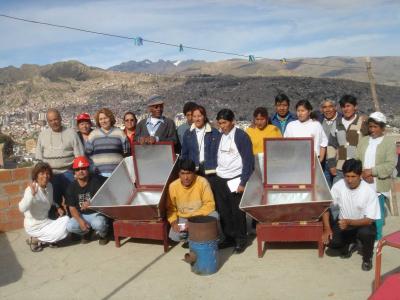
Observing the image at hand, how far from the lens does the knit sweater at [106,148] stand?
5.78 meters

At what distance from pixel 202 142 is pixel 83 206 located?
1.67 metres

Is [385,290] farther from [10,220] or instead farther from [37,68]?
[37,68]

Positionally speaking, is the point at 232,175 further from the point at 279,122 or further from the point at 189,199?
the point at 279,122

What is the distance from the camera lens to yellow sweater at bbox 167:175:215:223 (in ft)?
16.3

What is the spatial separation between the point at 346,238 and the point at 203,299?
1.68 metres

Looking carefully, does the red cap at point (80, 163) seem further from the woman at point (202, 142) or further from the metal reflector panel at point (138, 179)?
the woman at point (202, 142)

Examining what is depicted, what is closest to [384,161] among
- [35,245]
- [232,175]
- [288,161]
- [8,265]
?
[288,161]

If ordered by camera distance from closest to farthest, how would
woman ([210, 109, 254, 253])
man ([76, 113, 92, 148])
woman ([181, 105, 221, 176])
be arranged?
woman ([210, 109, 254, 253]), woman ([181, 105, 221, 176]), man ([76, 113, 92, 148])

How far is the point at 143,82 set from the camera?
4584cm

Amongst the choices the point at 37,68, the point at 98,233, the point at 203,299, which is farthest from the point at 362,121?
the point at 37,68

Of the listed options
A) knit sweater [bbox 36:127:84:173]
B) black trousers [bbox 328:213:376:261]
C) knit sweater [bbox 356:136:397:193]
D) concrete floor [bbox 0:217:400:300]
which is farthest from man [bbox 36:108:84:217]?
knit sweater [bbox 356:136:397:193]

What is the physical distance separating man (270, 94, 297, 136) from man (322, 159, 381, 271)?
1.46 meters

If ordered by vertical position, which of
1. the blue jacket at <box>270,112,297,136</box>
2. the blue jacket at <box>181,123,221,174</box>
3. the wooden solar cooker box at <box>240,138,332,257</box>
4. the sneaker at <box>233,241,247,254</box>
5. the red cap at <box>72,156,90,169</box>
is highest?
the blue jacket at <box>270,112,297,136</box>

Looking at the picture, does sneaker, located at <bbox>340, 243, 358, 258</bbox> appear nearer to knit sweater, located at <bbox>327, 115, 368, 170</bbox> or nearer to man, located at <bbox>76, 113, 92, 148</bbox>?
knit sweater, located at <bbox>327, 115, 368, 170</bbox>
